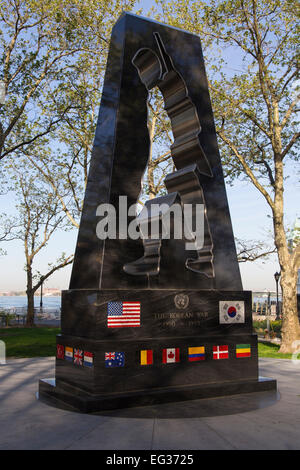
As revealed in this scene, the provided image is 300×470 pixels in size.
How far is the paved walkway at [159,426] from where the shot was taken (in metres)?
4.66

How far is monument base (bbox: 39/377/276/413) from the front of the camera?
19.8 feet

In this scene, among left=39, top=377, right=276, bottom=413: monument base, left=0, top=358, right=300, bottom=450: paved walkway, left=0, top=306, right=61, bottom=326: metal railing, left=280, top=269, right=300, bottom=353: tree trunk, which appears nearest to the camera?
left=0, top=358, right=300, bottom=450: paved walkway

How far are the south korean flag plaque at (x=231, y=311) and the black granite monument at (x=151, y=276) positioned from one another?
0.7 inches

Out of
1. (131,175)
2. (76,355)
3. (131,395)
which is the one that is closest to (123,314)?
(76,355)

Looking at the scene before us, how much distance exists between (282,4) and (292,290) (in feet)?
36.4

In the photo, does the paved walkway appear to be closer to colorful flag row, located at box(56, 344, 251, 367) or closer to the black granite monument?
the black granite monument

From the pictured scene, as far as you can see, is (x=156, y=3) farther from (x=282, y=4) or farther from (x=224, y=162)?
(x=224, y=162)

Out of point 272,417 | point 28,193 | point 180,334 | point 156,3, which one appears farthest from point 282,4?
point 28,193

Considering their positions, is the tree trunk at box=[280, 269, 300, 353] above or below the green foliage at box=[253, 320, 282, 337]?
above

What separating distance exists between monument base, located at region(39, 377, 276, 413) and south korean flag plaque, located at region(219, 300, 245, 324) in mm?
1036

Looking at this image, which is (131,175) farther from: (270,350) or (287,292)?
(270,350)

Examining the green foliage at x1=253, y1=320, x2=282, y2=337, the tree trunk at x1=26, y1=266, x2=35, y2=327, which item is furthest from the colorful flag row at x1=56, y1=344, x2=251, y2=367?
the tree trunk at x1=26, y1=266, x2=35, y2=327
